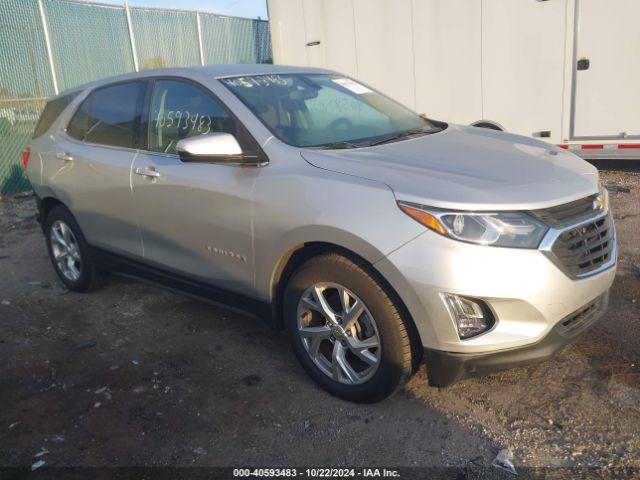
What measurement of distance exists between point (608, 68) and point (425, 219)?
5835 mm

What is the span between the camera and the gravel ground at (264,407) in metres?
2.78

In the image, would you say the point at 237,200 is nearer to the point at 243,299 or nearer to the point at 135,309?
the point at 243,299

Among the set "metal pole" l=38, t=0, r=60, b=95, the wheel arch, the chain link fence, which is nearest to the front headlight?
the wheel arch

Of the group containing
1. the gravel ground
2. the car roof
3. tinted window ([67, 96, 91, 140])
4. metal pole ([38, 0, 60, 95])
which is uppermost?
metal pole ([38, 0, 60, 95])

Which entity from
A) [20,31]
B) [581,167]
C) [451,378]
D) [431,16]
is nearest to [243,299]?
[451,378]

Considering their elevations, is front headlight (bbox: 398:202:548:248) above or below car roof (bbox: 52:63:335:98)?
below

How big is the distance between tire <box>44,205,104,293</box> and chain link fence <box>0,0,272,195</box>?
545cm

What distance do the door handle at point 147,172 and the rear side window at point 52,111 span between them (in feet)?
4.82

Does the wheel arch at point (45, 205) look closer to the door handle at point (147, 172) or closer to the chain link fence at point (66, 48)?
the door handle at point (147, 172)

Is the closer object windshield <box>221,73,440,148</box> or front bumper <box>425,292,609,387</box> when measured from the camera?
front bumper <box>425,292,609,387</box>

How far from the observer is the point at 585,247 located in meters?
2.81

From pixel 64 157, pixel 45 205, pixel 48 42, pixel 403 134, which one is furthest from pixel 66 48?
pixel 403 134

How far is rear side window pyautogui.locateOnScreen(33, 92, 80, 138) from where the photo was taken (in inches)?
199

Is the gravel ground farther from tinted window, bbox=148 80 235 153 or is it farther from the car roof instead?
the car roof
